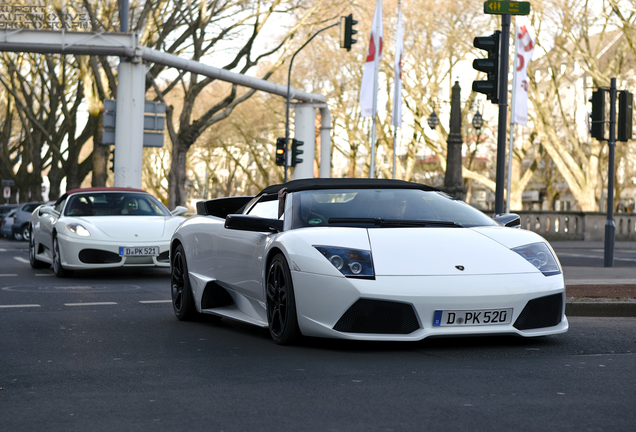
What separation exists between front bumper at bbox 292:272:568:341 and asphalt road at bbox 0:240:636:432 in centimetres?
17

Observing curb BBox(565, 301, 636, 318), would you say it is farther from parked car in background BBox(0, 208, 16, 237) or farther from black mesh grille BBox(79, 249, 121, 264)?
parked car in background BBox(0, 208, 16, 237)

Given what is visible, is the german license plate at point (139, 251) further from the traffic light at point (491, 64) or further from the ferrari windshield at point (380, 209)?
the ferrari windshield at point (380, 209)

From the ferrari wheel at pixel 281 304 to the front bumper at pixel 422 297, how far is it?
0.17 m

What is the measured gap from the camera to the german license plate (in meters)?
13.4

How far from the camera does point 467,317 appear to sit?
6152 mm

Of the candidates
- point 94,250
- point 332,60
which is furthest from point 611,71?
point 94,250

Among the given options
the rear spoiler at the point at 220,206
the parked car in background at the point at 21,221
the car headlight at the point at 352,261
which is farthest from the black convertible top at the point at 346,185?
the parked car in background at the point at 21,221

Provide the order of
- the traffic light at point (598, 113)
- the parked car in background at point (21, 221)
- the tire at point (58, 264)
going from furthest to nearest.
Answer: the parked car in background at point (21, 221)
the traffic light at point (598, 113)
the tire at point (58, 264)

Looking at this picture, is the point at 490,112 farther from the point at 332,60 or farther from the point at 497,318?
the point at 497,318

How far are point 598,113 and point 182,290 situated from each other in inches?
426

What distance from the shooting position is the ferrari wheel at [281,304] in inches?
256

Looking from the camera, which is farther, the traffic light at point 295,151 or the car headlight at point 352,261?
the traffic light at point 295,151

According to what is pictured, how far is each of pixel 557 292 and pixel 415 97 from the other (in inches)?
1592

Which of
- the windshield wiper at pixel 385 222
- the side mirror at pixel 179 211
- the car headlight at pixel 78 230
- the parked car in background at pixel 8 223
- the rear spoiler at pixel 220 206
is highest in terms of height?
the rear spoiler at pixel 220 206
